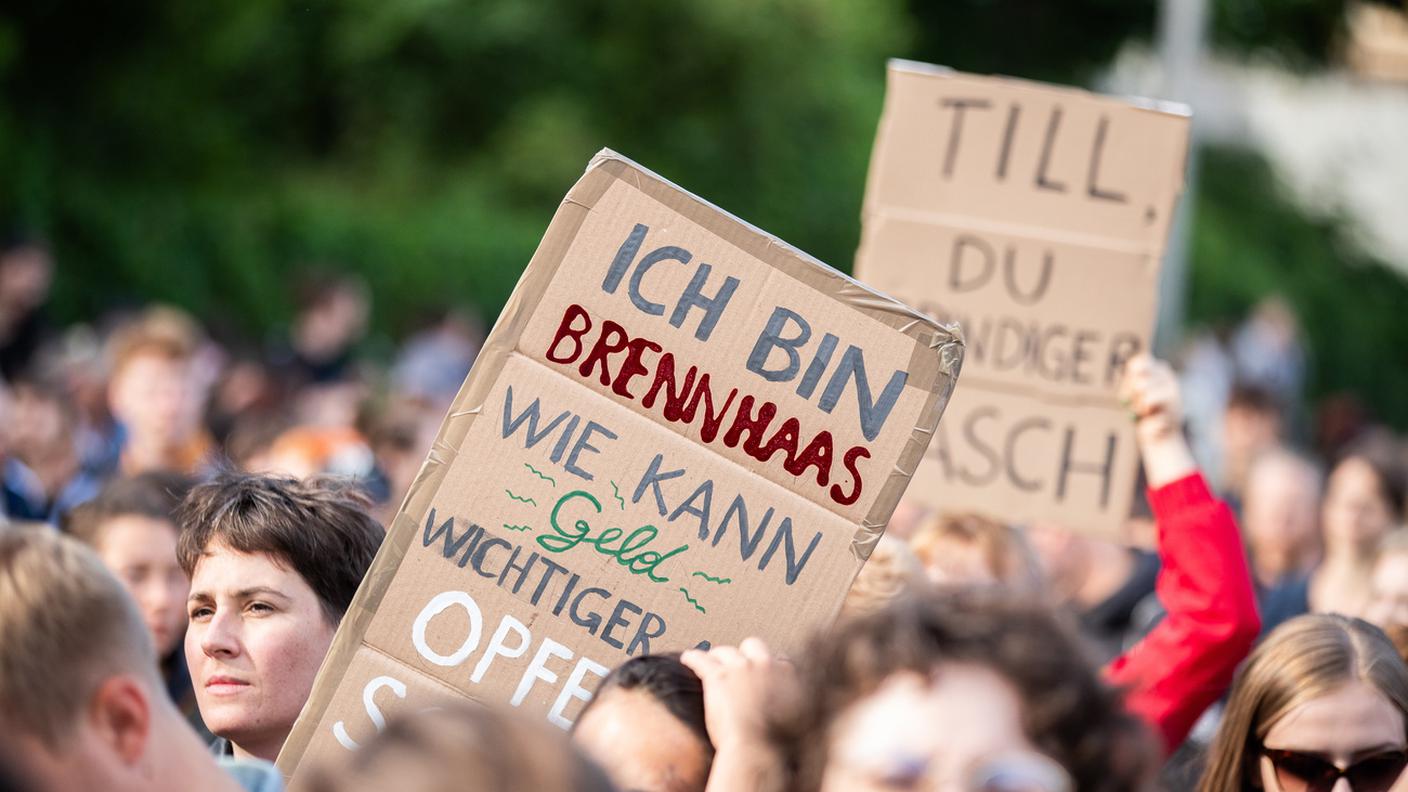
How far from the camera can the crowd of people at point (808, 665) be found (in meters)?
1.89

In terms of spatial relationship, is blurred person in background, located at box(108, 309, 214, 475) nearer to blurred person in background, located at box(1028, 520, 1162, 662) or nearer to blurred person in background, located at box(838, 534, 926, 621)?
blurred person in background, located at box(1028, 520, 1162, 662)

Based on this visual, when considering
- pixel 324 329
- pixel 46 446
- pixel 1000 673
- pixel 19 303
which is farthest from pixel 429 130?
pixel 1000 673

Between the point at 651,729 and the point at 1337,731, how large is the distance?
133cm

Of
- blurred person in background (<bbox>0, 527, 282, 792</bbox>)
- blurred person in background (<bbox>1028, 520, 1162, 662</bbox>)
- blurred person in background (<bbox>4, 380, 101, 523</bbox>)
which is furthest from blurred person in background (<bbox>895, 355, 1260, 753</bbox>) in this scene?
blurred person in background (<bbox>4, 380, 101, 523</bbox>)

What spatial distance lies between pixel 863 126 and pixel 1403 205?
14074 mm

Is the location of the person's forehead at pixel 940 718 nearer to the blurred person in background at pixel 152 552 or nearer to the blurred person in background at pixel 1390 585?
the blurred person in background at pixel 152 552

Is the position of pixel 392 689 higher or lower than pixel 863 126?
lower

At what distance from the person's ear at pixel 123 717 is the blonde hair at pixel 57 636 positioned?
0.01 metres

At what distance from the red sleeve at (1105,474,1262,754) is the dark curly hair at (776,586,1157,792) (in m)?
1.51

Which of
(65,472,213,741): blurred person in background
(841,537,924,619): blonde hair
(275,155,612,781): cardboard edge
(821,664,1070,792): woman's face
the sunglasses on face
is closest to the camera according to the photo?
(821,664,1070,792): woman's face

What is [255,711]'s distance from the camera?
316 cm

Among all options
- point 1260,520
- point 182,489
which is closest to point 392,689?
point 182,489

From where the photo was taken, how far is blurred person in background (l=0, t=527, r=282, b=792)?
202cm

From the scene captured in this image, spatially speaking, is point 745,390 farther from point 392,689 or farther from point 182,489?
point 182,489
